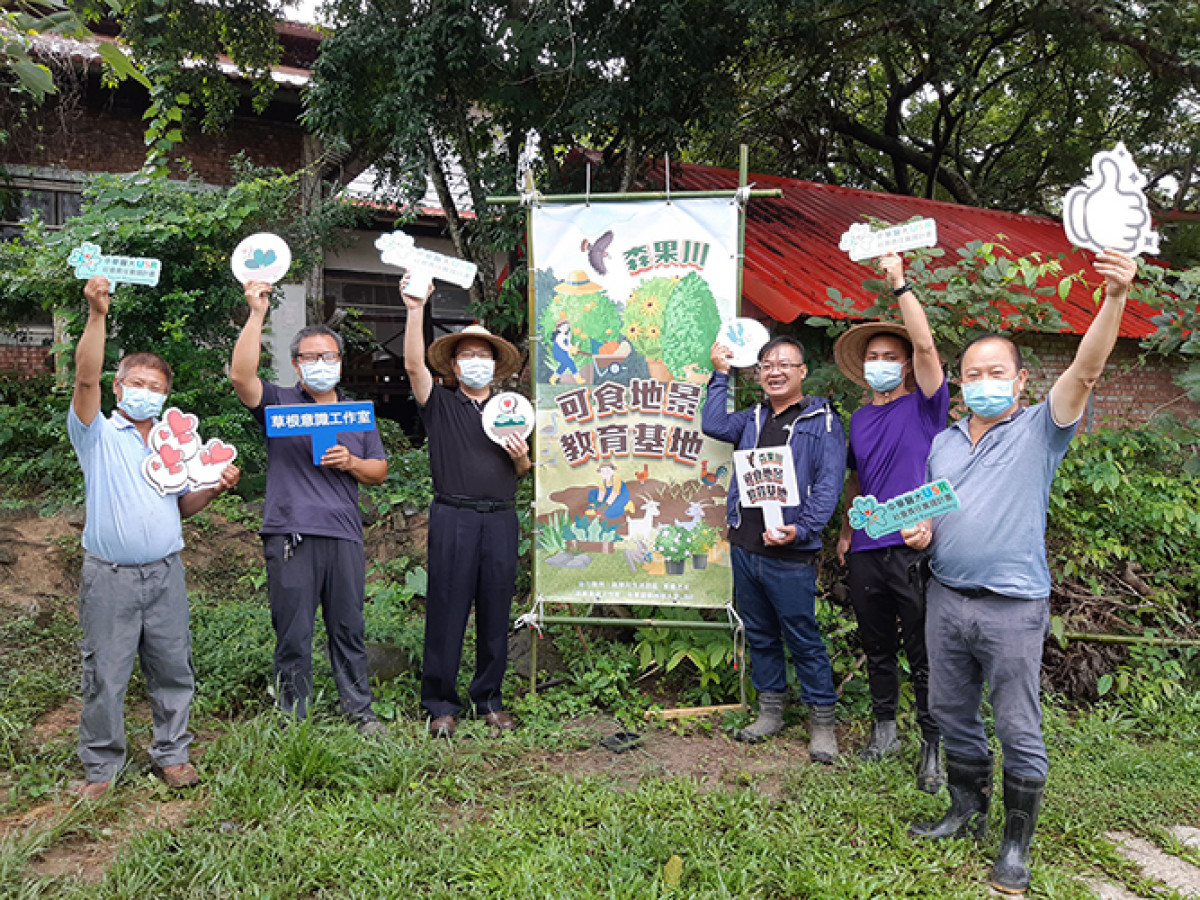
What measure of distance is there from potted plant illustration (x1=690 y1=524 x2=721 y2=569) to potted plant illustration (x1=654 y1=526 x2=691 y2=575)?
3 centimetres

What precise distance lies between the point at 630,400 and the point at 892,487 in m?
1.41

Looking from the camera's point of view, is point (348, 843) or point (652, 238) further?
point (652, 238)

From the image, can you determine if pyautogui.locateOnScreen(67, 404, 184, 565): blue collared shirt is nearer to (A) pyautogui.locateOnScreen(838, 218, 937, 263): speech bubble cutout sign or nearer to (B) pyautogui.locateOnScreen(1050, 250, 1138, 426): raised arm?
(A) pyautogui.locateOnScreen(838, 218, 937, 263): speech bubble cutout sign

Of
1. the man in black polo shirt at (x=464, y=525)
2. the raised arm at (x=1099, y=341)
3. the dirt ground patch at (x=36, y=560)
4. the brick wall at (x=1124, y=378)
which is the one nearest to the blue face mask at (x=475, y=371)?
the man in black polo shirt at (x=464, y=525)

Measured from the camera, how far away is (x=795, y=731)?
4.15m

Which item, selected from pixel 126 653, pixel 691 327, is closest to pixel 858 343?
pixel 691 327

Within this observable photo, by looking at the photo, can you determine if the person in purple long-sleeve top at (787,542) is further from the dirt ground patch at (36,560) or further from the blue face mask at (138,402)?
the dirt ground patch at (36,560)

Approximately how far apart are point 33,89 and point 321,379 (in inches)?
57.3

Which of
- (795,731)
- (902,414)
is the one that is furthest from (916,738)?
(902,414)

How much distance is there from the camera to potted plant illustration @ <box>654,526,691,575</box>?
434cm

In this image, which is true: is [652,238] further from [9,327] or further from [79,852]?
[9,327]

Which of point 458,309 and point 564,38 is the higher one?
point 564,38

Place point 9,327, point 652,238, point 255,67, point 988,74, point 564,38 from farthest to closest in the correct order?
point 988,74, point 9,327, point 255,67, point 564,38, point 652,238

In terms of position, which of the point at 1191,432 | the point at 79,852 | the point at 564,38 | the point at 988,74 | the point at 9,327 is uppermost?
the point at 988,74
